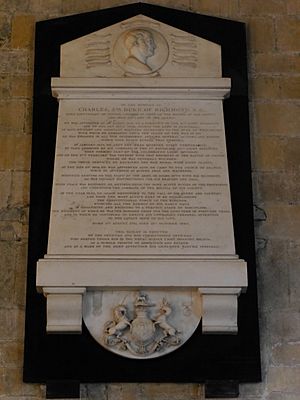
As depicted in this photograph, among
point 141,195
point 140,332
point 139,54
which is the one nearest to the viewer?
point 140,332

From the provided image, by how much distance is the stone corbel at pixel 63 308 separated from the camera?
3.65 meters

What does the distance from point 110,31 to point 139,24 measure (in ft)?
0.63

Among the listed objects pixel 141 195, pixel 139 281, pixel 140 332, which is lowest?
pixel 140 332

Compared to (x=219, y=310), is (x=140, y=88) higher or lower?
higher

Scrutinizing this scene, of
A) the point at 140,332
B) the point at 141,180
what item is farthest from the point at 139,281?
the point at 141,180

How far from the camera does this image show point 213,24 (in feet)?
14.6

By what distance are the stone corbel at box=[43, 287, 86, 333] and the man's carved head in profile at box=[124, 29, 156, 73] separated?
4.74ft

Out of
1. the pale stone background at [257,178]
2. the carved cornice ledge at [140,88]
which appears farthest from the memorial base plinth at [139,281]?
the carved cornice ledge at [140,88]

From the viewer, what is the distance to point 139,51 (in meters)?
4.25

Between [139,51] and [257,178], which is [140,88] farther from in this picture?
[257,178]

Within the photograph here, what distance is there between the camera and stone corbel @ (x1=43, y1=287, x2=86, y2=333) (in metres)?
3.65

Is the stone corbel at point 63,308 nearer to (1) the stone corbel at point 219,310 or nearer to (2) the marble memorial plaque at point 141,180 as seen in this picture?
(2) the marble memorial plaque at point 141,180

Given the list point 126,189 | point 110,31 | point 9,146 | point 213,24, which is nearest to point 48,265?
point 126,189

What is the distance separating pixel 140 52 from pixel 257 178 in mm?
1042
